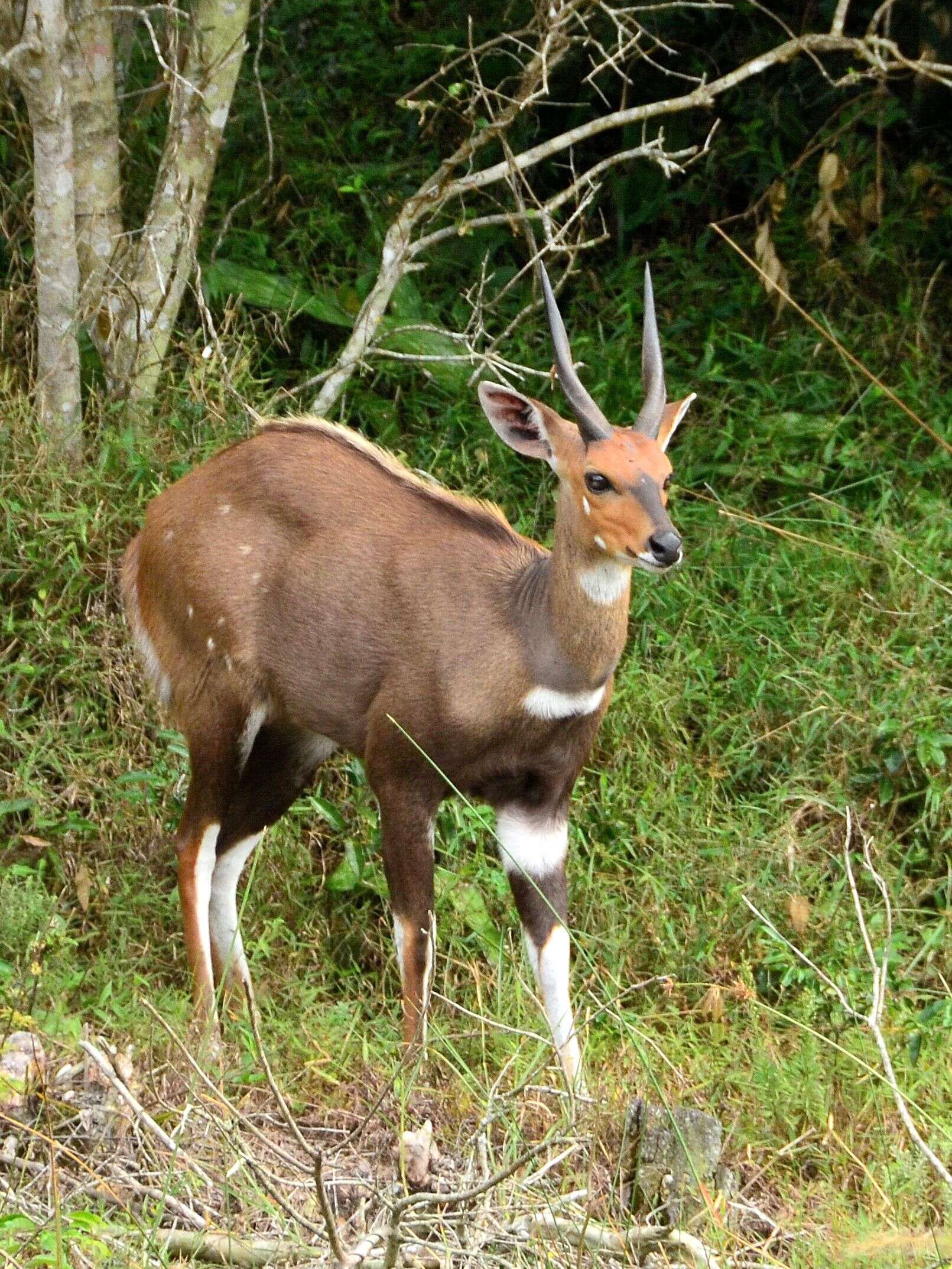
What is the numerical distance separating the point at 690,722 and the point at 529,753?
1.56m

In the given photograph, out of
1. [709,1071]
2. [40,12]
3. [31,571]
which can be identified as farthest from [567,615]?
[40,12]

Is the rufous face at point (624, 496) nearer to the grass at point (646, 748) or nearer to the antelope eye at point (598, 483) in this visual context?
the antelope eye at point (598, 483)

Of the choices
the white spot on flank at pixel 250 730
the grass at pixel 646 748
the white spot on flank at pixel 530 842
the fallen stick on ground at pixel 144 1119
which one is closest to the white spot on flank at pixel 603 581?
the grass at pixel 646 748

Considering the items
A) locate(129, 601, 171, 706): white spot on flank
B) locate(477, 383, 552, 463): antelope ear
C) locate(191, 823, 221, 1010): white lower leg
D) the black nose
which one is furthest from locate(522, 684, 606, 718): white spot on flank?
locate(129, 601, 171, 706): white spot on flank

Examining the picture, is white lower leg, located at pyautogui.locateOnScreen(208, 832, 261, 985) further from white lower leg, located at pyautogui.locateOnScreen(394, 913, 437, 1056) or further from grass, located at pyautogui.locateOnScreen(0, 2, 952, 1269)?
white lower leg, located at pyautogui.locateOnScreen(394, 913, 437, 1056)

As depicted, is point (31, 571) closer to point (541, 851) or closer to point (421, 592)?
point (421, 592)

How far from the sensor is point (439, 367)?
290 inches

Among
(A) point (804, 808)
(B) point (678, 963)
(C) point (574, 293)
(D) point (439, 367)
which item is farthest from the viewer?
(C) point (574, 293)

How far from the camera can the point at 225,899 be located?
18.8ft

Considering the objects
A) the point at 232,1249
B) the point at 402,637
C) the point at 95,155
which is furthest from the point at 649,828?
the point at 95,155

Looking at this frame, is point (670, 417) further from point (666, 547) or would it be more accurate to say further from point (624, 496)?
point (666, 547)

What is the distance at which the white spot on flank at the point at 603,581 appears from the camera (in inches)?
198

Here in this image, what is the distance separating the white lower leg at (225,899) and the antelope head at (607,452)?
1.52 m

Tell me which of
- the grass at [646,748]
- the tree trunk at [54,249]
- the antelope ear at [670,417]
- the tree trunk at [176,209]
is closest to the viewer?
the grass at [646,748]
